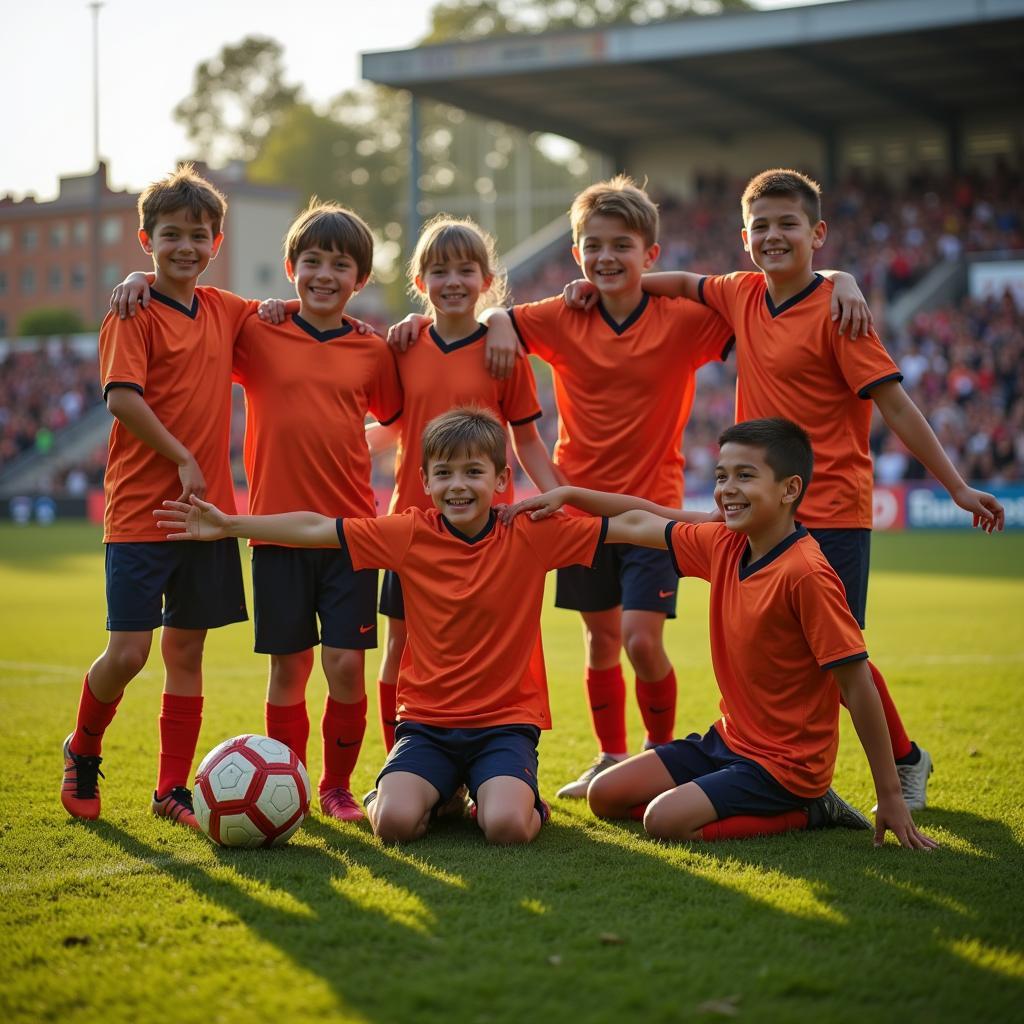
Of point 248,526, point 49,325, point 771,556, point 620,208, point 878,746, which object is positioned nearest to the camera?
point 878,746

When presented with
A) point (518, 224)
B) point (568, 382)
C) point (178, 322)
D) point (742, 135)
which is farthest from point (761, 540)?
point (518, 224)

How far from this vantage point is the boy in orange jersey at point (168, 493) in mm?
4793

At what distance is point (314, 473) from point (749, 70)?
24794mm

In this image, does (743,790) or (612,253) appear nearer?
(743,790)

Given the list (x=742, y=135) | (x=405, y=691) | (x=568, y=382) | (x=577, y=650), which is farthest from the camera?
(x=742, y=135)

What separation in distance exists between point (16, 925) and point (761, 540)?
2.58 meters

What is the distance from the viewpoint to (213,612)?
4.88m

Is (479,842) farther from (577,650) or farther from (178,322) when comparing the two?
(577,650)

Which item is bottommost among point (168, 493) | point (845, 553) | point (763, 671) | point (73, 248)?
point (763, 671)

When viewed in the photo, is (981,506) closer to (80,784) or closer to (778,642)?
(778,642)

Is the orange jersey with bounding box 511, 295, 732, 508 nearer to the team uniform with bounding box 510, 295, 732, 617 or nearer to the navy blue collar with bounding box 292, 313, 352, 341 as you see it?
the team uniform with bounding box 510, 295, 732, 617

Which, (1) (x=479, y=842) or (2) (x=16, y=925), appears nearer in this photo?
(2) (x=16, y=925)

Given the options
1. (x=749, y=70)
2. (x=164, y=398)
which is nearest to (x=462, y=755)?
(x=164, y=398)

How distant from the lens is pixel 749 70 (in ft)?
89.2
